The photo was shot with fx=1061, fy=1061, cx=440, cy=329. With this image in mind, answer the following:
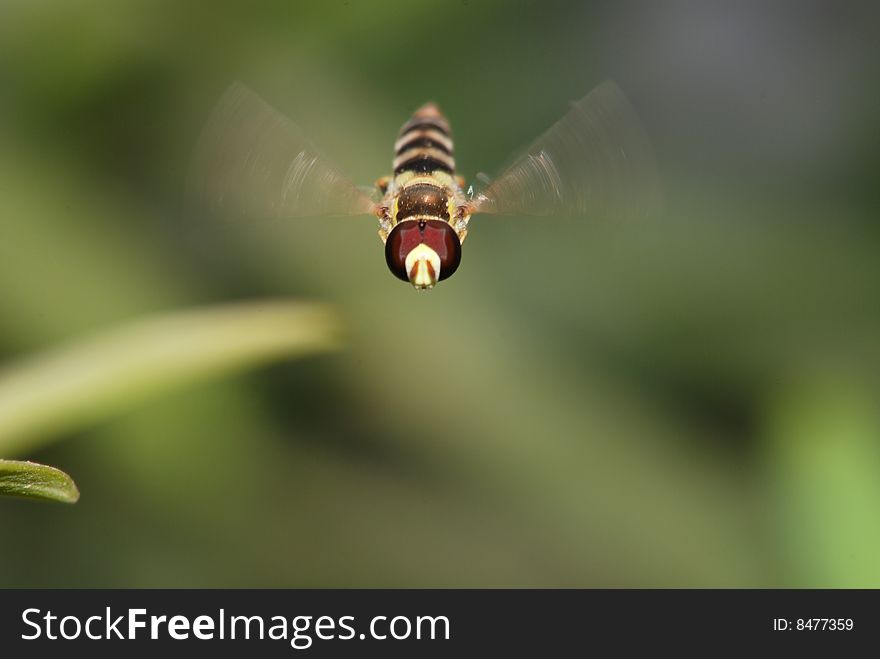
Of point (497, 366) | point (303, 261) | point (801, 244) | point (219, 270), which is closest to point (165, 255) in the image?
point (219, 270)

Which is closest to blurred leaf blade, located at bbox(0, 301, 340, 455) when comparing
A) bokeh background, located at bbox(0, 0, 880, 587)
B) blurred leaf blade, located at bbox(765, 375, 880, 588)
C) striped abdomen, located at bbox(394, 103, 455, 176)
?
striped abdomen, located at bbox(394, 103, 455, 176)

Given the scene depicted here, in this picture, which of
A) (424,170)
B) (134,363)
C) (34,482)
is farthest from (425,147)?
(34,482)

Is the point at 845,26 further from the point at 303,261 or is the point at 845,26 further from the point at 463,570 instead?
the point at 463,570

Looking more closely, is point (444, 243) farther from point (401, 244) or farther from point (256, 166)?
point (256, 166)

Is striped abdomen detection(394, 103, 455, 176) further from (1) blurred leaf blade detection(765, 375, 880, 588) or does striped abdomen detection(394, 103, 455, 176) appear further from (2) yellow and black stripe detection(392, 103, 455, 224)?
(1) blurred leaf blade detection(765, 375, 880, 588)

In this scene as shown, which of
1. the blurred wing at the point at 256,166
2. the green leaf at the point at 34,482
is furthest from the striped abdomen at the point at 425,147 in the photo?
the green leaf at the point at 34,482

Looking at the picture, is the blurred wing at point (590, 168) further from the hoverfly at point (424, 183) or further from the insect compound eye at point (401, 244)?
the insect compound eye at point (401, 244)
